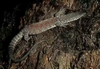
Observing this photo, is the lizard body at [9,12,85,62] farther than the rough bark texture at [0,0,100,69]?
Yes

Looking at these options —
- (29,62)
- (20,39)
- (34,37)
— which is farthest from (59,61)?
(20,39)

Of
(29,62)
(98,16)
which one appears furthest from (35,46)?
(98,16)

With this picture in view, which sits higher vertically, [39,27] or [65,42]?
[39,27]

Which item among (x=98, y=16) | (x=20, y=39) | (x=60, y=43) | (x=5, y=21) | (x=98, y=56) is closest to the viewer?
(x=98, y=56)

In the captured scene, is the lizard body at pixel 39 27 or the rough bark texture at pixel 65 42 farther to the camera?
the lizard body at pixel 39 27

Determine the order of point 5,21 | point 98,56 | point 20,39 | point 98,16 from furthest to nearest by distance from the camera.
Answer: point 5,21, point 20,39, point 98,16, point 98,56

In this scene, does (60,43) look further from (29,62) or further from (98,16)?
(98,16)

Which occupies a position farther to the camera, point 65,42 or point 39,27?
point 39,27

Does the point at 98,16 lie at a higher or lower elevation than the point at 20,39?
higher

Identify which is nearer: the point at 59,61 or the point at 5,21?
the point at 59,61
